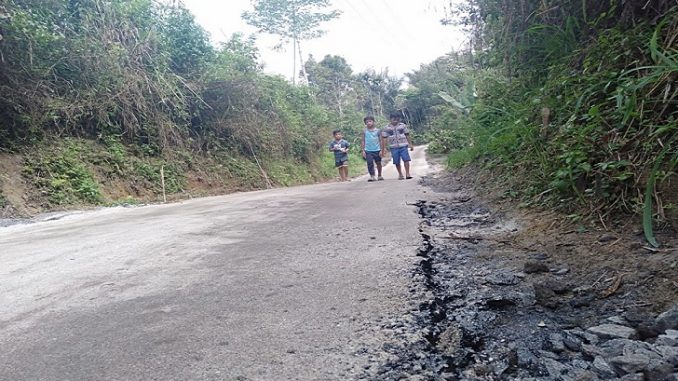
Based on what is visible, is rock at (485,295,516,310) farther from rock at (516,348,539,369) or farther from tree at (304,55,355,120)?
tree at (304,55,355,120)

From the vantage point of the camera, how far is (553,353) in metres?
1.25

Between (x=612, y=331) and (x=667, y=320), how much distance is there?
15 cm

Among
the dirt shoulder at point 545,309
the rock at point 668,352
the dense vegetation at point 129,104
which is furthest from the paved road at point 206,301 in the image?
the dense vegetation at point 129,104

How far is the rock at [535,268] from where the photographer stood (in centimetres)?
190

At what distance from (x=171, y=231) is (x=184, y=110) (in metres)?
8.61

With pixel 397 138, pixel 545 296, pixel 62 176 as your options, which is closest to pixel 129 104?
pixel 62 176

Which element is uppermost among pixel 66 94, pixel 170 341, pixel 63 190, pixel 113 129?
pixel 66 94

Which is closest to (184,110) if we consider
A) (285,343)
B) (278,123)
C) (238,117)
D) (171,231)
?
(238,117)

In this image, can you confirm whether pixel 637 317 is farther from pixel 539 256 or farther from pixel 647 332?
pixel 539 256

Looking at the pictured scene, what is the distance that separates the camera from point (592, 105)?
2.73 meters

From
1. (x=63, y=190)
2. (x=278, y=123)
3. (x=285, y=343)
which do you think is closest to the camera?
(x=285, y=343)

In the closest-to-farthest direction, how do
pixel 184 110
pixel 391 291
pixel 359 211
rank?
pixel 391 291
pixel 359 211
pixel 184 110

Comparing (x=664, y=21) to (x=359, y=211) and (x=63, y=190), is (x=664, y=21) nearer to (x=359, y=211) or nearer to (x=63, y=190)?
(x=359, y=211)

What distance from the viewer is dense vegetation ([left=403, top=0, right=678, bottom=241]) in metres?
2.09
